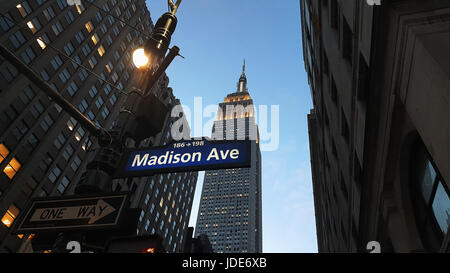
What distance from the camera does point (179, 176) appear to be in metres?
86.2

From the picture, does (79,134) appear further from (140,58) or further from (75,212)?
(75,212)

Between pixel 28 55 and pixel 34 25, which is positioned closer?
pixel 28 55

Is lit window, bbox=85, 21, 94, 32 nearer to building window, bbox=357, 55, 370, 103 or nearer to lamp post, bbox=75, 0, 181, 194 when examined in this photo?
lamp post, bbox=75, 0, 181, 194

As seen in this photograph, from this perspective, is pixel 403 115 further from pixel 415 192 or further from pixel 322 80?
pixel 322 80

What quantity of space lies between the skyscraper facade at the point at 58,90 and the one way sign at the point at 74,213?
67.9ft

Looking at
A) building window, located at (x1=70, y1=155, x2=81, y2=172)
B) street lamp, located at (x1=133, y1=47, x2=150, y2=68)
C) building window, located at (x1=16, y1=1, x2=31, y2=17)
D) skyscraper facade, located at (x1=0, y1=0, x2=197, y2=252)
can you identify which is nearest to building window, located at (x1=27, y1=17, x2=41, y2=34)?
skyscraper facade, located at (x1=0, y1=0, x2=197, y2=252)

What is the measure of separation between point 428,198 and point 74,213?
9829mm

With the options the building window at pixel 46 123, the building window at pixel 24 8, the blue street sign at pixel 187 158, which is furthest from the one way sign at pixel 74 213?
the building window at pixel 24 8

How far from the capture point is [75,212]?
4562 millimetres

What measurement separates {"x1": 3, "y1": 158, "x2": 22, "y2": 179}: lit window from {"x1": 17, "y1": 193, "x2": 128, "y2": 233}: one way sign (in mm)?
37015

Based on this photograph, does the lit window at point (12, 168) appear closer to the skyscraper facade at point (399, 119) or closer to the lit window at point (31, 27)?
the lit window at point (31, 27)

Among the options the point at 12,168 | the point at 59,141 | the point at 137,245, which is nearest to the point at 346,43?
the point at 137,245

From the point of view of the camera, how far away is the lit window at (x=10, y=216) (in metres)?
33.0

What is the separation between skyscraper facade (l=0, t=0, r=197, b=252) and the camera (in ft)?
117
